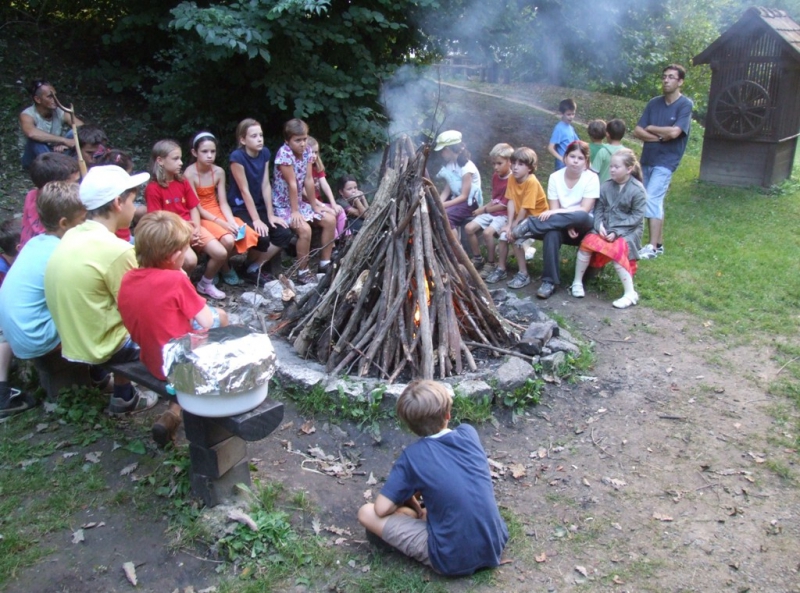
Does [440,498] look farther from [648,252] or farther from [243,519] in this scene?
[648,252]

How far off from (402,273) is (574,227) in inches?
98.2

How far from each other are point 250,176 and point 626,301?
3796 millimetres

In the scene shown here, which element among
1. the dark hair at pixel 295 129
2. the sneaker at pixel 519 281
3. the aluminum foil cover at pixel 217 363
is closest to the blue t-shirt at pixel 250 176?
the dark hair at pixel 295 129

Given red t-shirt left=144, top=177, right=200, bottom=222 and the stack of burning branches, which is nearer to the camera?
the stack of burning branches

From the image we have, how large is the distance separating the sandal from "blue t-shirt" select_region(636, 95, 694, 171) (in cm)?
239

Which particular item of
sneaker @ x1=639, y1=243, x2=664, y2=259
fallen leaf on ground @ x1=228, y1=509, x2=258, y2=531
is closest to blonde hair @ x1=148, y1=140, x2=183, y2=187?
fallen leaf on ground @ x1=228, y1=509, x2=258, y2=531

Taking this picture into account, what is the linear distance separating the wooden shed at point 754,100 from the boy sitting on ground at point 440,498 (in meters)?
8.73

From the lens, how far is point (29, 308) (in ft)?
14.1

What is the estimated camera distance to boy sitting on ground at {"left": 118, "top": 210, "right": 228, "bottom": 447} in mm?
3520

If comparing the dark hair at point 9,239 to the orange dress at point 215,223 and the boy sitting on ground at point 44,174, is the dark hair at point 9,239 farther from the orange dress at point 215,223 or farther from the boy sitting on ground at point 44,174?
the orange dress at point 215,223

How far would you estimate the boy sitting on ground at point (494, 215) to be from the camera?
7.19 meters

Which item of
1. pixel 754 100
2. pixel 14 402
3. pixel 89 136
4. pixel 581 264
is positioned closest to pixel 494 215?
pixel 581 264

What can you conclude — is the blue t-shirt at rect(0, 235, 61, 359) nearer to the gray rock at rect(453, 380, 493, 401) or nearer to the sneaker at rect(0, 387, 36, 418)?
the sneaker at rect(0, 387, 36, 418)

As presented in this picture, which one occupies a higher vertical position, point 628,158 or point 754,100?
point 754,100
